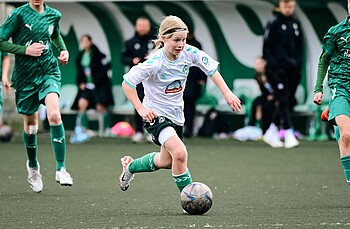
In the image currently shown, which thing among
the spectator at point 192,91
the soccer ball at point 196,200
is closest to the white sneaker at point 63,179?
the soccer ball at point 196,200

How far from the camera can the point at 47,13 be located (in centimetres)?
1189

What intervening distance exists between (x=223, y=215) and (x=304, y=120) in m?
13.6

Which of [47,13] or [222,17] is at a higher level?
[47,13]

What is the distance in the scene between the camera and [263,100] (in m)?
21.6

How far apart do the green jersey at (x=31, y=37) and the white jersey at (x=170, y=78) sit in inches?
87.2

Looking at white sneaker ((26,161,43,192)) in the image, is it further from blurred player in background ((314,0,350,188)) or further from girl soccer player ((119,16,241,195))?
blurred player in background ((314,0,350,188))

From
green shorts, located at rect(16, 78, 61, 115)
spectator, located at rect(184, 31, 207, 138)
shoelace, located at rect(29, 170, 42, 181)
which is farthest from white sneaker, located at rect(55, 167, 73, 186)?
spectator, located at rect(184, 31, 207, 138)

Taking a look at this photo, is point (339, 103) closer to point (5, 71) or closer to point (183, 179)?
point (183, 179)

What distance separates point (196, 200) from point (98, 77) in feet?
44.0

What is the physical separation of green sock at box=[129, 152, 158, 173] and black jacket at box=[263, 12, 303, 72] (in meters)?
8.54

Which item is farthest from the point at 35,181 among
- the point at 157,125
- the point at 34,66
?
the point at 157,125

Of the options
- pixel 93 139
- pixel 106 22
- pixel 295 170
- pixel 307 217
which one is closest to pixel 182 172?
pixel 307 217

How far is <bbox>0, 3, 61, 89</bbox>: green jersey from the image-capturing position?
462 inches

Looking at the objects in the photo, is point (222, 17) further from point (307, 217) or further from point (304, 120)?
point (307, 217)
